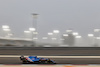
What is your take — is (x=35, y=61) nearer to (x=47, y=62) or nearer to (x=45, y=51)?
(x=47, y=62)

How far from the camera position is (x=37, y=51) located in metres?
9.35

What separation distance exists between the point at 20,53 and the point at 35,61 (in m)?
4.43

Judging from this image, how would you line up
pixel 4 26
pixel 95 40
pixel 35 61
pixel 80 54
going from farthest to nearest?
pixel 4 26
pixel 95 40
pixel 80 54
pixel 35 61

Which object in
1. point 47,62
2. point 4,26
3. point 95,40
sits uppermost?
point 4,26

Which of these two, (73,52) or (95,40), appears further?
(95,40)

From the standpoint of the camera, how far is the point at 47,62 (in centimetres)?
509

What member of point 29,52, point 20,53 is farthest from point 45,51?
point 20,53

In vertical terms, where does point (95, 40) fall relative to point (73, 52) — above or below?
above

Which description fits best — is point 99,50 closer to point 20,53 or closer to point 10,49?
point 20,53

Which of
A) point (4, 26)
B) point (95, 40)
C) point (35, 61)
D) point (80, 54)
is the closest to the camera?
point (35, 61)

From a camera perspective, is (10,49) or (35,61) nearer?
(35,61)

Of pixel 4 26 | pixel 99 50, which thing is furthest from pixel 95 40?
pixel 4 26

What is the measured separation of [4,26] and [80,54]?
8.92m

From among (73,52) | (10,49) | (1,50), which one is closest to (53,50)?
(73,52)
